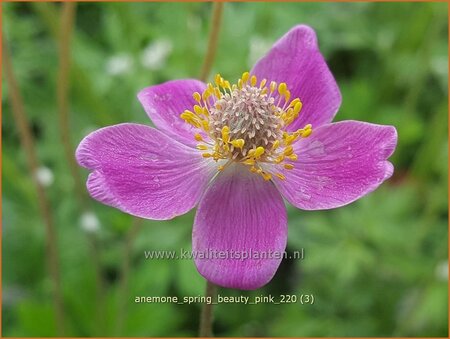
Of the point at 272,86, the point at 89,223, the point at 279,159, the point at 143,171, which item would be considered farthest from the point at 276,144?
the point at 89,223

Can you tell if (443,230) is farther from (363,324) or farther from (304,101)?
(304,101)

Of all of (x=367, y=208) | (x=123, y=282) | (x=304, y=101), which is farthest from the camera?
(x=367, y=208)

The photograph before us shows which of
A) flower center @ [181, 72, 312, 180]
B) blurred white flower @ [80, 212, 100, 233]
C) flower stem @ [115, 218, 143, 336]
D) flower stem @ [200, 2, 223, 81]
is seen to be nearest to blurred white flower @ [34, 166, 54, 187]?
blurred white flower @ [80, 212, 100, 233]

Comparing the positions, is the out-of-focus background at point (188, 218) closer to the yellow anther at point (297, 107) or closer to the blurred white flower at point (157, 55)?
the blurred white flower at point (157, 55)

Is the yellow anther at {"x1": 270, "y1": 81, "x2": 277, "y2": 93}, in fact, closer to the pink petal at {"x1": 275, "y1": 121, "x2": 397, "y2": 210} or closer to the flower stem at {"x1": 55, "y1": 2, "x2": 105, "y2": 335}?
the pink petal at {"x1": 275, "y1": 121, "x2": 397, "y2": 210}

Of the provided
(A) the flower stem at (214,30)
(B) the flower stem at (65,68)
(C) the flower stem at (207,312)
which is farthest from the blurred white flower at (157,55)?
(C) the flower stem at (207,312)

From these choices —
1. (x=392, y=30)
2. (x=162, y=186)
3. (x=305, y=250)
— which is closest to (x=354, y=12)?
(x=392, y=30)

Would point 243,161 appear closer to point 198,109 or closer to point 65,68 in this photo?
point 198,109
